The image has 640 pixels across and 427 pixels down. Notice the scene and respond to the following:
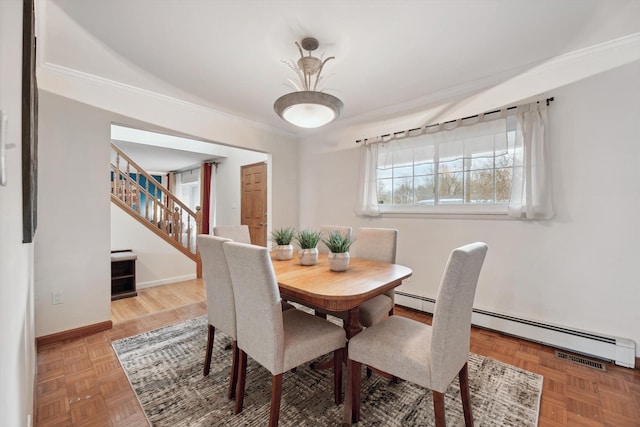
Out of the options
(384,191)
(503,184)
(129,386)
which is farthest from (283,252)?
(503,184)

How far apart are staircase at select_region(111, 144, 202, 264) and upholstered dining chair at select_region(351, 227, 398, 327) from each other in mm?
3109

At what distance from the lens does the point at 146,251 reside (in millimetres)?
4082

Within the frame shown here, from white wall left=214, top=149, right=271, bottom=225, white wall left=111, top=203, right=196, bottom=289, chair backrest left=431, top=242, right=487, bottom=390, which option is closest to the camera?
chair backrest left=431, top=242, right=487, bottom=390

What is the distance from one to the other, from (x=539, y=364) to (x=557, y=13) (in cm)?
242

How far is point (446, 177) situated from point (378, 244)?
1.13m

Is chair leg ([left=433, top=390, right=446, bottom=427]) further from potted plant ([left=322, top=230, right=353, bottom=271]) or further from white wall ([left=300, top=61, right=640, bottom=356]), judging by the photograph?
white wall ([left=300, top=61, right=640, bottom=356])

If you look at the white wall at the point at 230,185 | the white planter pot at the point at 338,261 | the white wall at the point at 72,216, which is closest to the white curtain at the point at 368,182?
the white planter pot at the point at 338,261

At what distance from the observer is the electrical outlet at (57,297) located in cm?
238

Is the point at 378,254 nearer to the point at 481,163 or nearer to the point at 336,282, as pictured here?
the point at 336,282

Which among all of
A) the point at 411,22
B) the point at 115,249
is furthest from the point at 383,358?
the point at 115,249

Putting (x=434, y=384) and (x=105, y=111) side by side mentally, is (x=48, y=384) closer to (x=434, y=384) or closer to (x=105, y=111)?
(x=105, y=111)

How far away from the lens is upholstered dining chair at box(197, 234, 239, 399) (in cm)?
167

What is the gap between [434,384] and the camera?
1211 millimetres

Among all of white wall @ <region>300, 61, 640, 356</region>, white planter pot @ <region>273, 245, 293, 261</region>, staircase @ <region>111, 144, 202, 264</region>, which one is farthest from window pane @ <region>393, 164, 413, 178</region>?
staircase @ <region>111, 144, 202, 264</region>
